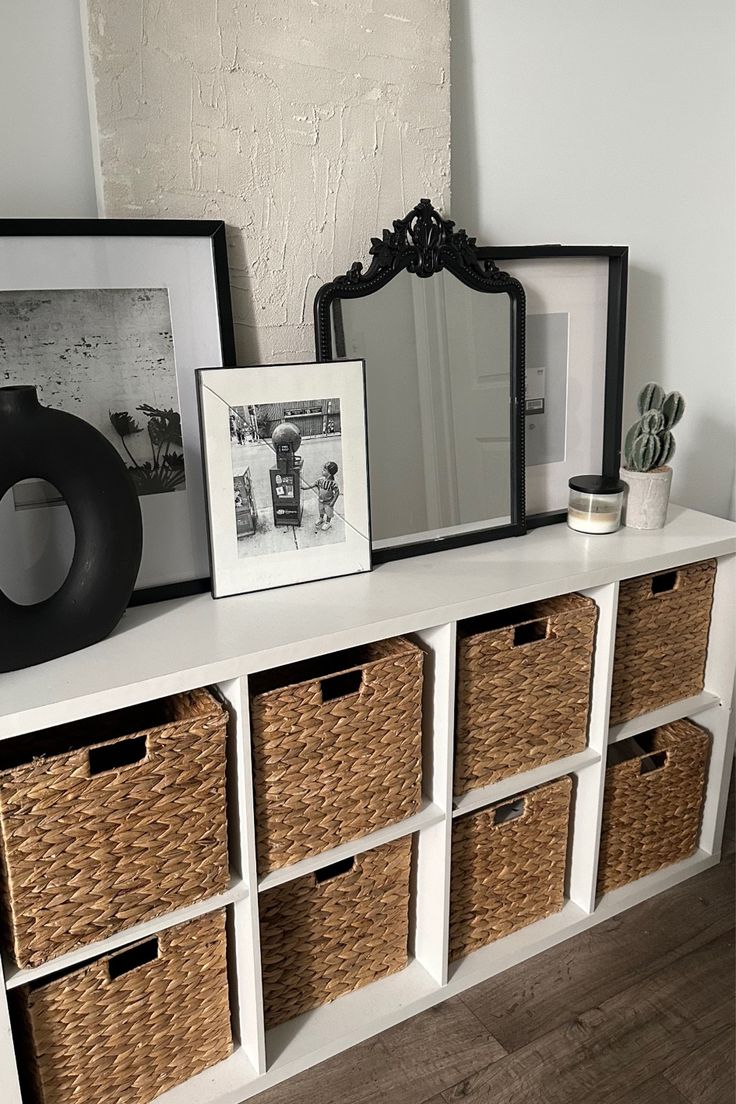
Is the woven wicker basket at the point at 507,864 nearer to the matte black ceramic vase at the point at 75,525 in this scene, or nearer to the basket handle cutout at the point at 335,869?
the basket handle cutout at the point at 335,869

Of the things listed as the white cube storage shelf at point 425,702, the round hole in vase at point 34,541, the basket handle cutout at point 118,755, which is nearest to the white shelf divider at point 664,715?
the white cube storage shelf at point 425,702

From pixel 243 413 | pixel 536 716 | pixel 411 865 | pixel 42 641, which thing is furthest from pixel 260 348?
pixel 411 865

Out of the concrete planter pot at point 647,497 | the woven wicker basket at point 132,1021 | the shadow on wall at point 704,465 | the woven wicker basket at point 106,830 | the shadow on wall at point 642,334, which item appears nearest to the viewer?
the woven wicker basket at point 106,830

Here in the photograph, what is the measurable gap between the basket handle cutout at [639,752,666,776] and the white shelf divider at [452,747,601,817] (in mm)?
155

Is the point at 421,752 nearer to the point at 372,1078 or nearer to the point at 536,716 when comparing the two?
the point at 536,716

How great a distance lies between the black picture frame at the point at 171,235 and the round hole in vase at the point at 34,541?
0.39 ft

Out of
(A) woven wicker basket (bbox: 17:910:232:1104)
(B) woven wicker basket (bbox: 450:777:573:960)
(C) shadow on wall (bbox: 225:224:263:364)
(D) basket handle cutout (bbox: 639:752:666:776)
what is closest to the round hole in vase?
(C) shadow on wall (bbox: 225:224:263:364)

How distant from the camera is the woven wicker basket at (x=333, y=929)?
1.35 metres

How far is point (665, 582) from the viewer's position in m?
1.67

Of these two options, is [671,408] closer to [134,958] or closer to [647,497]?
[647,497]

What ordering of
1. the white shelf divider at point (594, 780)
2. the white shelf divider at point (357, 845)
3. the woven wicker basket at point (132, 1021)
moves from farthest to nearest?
the white shelf divider at point (594, 780), the white shelf divider at point (357, 845), the woven wicker basket at point (132, 1021)

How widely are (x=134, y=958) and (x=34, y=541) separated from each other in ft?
1.94

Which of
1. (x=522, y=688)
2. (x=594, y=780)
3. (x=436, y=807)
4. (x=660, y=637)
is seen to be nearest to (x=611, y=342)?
(x=660, y=637)

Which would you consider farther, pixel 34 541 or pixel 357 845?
pixel 357 845
